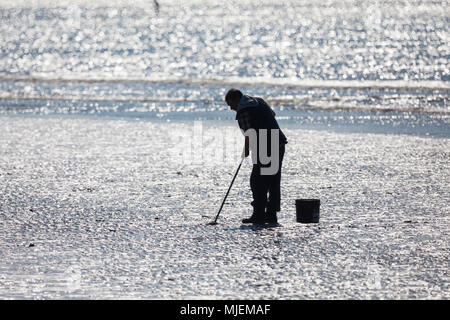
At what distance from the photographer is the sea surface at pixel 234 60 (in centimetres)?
2916

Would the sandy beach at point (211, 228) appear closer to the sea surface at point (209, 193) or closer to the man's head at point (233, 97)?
the sea surface at point (209, 193)

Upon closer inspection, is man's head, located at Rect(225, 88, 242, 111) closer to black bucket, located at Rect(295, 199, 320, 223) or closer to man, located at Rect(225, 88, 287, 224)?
man, located at Rect(225, 88, 287, 224)

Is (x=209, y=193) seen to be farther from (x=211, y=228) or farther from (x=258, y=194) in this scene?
(x=211, y=228)

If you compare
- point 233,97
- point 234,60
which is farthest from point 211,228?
point 234,60

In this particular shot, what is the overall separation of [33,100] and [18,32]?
64.5 metres

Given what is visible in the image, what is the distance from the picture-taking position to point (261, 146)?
9.77 m

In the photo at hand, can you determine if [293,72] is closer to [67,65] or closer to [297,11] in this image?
[67,65]

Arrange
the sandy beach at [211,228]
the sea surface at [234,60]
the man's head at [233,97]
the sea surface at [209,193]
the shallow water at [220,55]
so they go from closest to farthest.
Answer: the sandy beach at [211,228] → the sea surface at [209,193] → the man's head at [233,97] → the sea surface at [234,60] → the shallow water at [220,55]

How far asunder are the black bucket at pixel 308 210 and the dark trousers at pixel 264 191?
0.92 ft

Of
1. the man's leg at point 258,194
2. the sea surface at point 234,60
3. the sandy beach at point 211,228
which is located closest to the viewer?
the sandy beach at point 211,228

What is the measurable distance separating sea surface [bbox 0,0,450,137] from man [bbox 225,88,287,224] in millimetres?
10976

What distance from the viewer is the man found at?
378 inches

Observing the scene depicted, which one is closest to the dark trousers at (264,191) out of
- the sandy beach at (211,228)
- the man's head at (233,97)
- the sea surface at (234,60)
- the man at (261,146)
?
the man at (261,146)

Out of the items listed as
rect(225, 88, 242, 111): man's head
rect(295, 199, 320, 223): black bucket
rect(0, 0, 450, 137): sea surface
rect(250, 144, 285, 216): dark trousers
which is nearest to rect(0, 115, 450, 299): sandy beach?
rect(295, 199, 320, 223): black bucket
